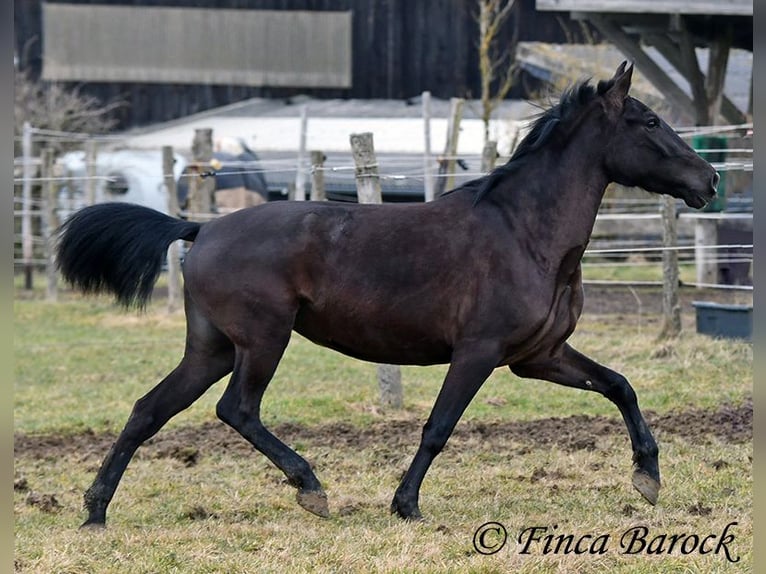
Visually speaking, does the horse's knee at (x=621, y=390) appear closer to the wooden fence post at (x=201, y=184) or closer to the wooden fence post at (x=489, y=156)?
the wooden fence post at (x=489, y=156)

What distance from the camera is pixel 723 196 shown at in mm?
12031

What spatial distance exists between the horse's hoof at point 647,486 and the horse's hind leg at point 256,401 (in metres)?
1.37

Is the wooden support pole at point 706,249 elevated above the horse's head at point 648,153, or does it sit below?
below

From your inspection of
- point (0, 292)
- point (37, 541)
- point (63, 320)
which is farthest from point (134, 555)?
point (63, 320)

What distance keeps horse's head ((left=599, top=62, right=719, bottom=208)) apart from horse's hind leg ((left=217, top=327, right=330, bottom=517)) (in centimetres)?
168

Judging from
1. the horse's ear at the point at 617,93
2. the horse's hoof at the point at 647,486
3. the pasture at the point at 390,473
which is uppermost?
the horse's ear at the point at 617,93

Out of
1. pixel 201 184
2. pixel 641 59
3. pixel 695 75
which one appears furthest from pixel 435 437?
pixel 641 59

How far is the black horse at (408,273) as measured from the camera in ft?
16.4

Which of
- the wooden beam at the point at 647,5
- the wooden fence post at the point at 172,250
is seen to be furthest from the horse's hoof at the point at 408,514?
the wooden fence post at the point at 172,250

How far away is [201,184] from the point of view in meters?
14.3

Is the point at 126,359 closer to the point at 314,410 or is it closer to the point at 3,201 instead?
the point at 314,410

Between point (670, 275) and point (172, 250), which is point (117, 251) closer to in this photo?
point (670, 275)

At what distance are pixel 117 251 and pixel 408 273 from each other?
1.35 m

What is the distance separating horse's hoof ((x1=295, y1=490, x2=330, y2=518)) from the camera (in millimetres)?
4930
